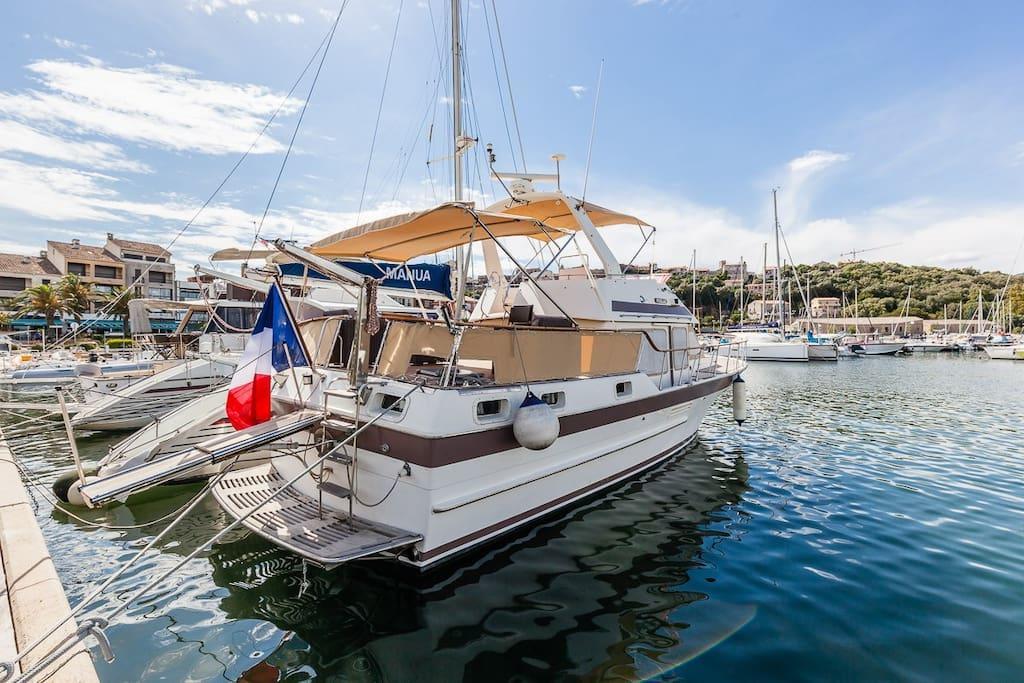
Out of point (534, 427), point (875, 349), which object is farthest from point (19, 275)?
point (875, 349)

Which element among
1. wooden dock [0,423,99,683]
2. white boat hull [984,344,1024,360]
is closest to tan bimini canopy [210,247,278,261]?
wooden dock [0,423,99,683]

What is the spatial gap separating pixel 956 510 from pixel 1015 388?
21.5 meters

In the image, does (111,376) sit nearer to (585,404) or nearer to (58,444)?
(58,444)

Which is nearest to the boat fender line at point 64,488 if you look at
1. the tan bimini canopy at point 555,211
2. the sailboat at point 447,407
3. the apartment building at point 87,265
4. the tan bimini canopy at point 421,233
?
the sailboat at point 447,407

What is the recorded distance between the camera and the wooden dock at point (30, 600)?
2.96m

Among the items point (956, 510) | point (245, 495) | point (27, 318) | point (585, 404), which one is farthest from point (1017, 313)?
point (27, 318)

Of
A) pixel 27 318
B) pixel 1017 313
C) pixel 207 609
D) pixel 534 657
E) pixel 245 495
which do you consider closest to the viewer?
pixel 534 657

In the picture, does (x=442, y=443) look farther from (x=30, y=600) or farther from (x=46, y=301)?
(x=46, y=301)

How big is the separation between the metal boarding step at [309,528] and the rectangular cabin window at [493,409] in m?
1.43

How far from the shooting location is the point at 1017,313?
215 ft

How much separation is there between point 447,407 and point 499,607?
201cm

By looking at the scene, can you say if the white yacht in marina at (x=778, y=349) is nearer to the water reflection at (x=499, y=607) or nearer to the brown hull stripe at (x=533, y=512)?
the brown hull stripe at (x=533, y=512)

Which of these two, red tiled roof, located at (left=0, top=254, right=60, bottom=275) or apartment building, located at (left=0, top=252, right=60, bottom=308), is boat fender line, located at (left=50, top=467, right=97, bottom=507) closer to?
apartment building, located at (left=0, top=252, right=60, bottom=308)

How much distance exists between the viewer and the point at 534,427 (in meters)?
5.32
